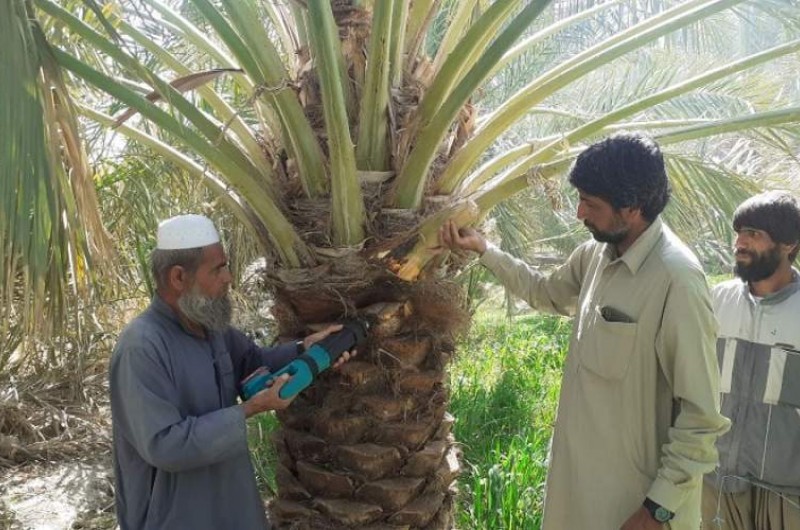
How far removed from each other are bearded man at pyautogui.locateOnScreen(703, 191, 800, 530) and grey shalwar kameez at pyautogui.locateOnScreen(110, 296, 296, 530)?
6.26ft

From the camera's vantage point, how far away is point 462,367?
7844mm

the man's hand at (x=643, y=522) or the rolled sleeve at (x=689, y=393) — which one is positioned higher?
the rolled sleeve at (x=689, y=393)

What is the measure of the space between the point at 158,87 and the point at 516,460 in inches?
127

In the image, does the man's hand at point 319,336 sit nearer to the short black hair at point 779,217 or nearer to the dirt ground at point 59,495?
the short black hair at point 779,217

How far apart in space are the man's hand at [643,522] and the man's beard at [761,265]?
4.19ft

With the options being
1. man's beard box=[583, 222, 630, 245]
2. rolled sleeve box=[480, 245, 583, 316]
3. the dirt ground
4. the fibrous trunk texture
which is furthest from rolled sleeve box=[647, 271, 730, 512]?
the dirt ground

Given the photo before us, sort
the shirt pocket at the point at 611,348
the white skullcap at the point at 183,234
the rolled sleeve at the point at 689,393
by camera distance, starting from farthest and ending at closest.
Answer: the white skullcap at the point at 183,234 → the shirt pocket at the point at 611,348 → the rolled sleeve at the point at 689,393

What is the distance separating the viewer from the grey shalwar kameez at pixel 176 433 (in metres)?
2.35

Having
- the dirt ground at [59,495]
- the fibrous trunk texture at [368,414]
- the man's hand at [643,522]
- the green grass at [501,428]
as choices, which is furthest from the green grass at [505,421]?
the dirt ground at [59,495]

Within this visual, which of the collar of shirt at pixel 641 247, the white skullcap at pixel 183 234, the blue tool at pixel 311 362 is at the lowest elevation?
the blue tool at pixel 311 362

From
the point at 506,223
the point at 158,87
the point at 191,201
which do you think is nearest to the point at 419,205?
the point at 158,87

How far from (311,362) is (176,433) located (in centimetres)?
53

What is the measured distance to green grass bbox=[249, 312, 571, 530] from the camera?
170 inches

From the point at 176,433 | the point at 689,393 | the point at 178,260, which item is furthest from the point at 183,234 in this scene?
the point at 689,393
